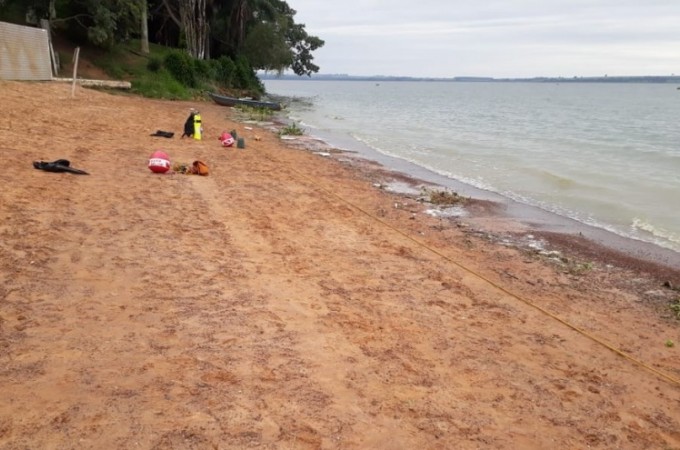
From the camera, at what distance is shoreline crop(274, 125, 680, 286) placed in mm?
7832

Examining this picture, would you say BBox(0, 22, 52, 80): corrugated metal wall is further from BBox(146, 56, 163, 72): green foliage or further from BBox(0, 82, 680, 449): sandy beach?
BBox(0, 82, 680, 449): sandy beach

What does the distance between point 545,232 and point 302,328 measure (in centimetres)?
601

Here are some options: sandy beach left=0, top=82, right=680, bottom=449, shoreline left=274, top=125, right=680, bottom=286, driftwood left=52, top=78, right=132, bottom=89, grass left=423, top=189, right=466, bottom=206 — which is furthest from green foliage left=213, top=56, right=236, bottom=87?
sandy beach left=0, top=82, right=680, bottom=449

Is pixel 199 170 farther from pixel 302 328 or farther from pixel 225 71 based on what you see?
pixel 225 71

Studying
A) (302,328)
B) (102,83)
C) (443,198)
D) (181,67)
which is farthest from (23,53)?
(302,328)

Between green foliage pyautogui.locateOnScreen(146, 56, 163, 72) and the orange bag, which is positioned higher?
green foliage pyautogui.locateOnScreen(146, 56, 163, 72)

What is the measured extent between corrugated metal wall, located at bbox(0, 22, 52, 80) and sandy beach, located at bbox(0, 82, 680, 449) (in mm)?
12417

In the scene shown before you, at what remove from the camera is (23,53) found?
→ 767 inches

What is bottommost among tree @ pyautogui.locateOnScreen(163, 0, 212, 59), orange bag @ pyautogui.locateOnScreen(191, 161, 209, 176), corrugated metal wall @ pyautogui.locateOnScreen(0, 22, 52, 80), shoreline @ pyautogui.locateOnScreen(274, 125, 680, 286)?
shoreline @ pyautogui.locateOnScreen(274, 125, 680, 286)

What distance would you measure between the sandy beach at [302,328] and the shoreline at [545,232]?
0.12 m

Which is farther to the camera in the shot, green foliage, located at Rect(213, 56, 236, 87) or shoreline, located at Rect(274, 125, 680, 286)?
green foliage, located at Rect(213, 56, 236, 87)

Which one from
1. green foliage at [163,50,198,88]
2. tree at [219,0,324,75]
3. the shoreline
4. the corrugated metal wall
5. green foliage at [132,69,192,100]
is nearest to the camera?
the shoreline

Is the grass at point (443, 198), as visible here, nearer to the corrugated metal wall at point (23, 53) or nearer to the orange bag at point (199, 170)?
the orange bag at point (199, 170)

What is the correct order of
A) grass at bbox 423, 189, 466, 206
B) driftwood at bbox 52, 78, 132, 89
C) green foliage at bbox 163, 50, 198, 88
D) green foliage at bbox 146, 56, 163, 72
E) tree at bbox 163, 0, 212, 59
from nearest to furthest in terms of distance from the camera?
grass at bbox 423, 189, 466, 206 < driftwood at bbox 52, 78, 132, 89 < green foliage at bbox 146, 56, 163, 72 < green foliage at bbox 163, 50, 198, 88 < tree at bbox 163, 0, 212, 59
